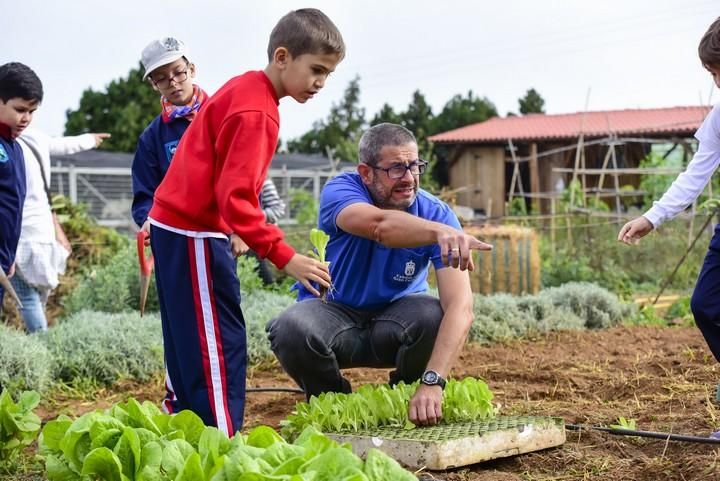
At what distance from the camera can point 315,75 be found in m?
3.04

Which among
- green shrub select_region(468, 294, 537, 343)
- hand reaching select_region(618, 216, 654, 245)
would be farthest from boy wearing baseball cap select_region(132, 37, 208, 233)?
green shrub select_region(468, 294, 537, 343)

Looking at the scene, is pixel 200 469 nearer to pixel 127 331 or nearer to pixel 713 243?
pixel 713 243

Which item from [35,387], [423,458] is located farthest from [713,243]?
[35,387]

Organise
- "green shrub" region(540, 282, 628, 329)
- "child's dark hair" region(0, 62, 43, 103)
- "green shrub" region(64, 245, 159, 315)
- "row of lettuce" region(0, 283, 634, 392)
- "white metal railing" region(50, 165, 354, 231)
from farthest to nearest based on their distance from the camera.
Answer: "white metal railing" region(50, 165, 354, 231)
"green shrub" region(540, 282, 628, 329)
"green shrub" region(64, 245, 159, 315)
"row of lettuce" region(0, 283, 634, 392)
"child's dark hair" region(0, 62, 43, 103)

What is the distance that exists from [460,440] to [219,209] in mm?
1126

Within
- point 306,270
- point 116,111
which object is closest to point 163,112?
point 306,270

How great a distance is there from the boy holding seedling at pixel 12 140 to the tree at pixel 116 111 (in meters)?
23.0

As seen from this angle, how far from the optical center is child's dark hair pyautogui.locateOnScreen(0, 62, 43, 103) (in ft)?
13.3

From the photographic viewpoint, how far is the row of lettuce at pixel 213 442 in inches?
78.8

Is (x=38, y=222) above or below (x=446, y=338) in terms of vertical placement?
above

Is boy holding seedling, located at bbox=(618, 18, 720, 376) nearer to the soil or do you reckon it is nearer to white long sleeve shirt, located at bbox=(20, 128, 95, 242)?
the soil

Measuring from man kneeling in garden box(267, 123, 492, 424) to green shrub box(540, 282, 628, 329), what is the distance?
12.1 feet

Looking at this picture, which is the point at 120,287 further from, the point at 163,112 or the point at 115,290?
the point at 163,112

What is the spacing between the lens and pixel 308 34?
2.97 meters
